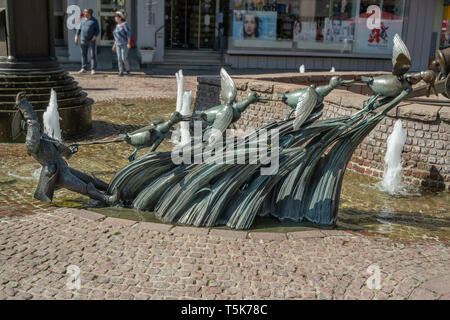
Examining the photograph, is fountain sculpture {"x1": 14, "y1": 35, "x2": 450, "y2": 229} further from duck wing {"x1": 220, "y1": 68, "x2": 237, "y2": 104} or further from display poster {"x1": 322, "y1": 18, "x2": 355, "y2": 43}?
display poster {"x1": 322, "y1": 18, "x2": 355, "y2": 43}

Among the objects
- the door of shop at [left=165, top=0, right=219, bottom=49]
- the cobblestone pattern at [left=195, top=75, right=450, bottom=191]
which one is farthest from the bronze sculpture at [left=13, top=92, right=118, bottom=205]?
the door of shop at [left=165, top=0, right=219, bottom=49]

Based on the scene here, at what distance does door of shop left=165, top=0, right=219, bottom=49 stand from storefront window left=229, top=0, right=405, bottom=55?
1.59m

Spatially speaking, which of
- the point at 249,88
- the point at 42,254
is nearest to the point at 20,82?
the point at 249,88

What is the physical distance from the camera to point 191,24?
2334 cm

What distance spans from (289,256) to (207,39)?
19.3 m

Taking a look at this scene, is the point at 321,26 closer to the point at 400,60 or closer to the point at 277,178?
the point at 400,60

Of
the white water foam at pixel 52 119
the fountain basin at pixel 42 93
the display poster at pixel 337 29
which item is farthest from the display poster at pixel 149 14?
the white water foam at pixel 52 119

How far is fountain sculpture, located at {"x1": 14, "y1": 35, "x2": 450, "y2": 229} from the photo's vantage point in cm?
581

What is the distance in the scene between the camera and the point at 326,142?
597cm

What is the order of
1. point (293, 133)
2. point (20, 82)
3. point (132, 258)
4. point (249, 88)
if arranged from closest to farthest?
point (132, 258), point (293, 133), point (20, 82), point (249, 88)

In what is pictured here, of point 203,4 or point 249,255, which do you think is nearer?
point 249,255

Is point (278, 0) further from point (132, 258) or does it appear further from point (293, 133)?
point (132, 258)

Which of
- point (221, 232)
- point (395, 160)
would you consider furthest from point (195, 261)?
point (395, 160)

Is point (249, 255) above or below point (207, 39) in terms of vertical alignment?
below
